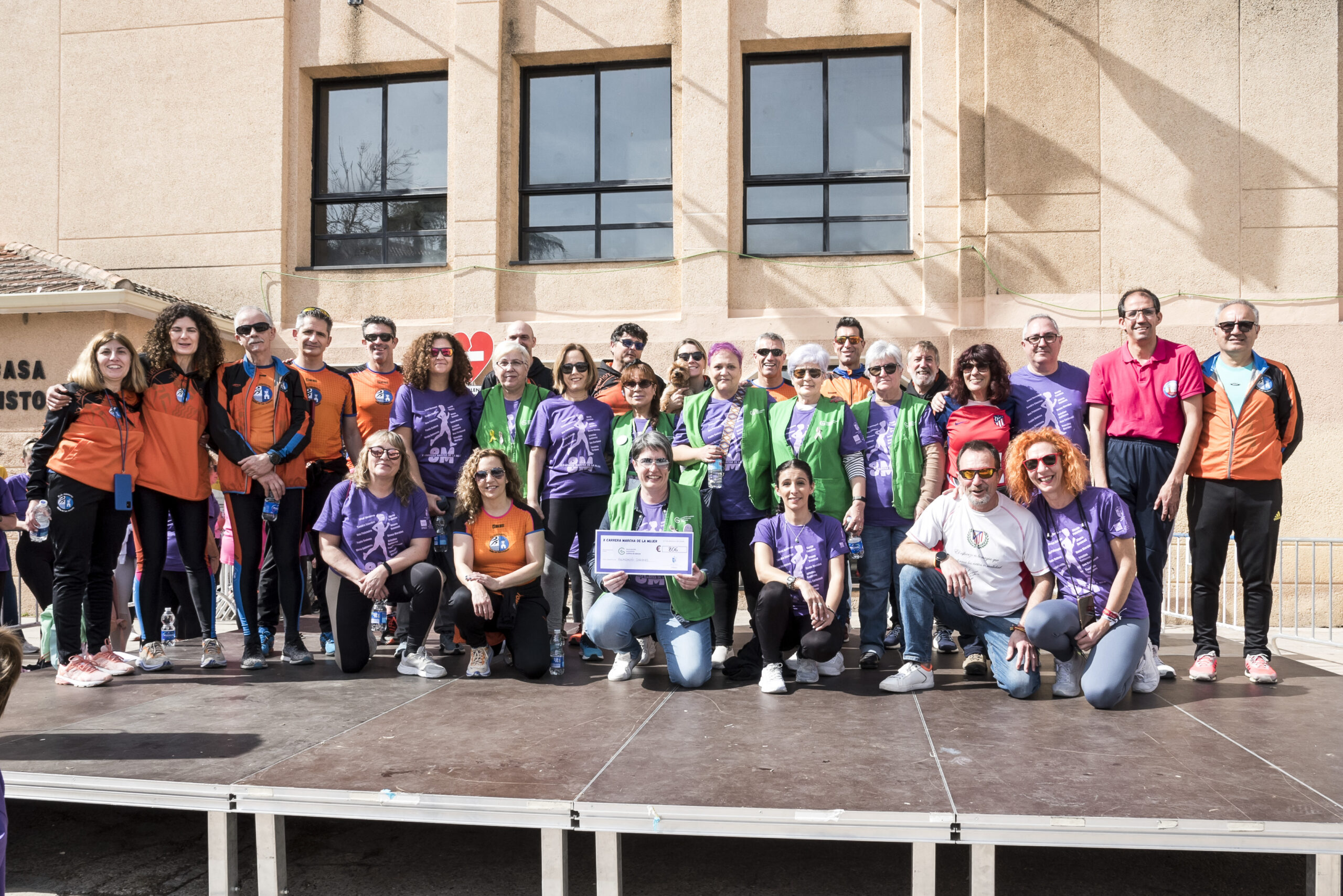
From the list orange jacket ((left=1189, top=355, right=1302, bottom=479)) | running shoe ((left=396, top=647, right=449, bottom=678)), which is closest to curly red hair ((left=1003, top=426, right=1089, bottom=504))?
orange jacket ((left=1189, top=355, right=1302, bottom=479))

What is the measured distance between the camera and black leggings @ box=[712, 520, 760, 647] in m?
5.47

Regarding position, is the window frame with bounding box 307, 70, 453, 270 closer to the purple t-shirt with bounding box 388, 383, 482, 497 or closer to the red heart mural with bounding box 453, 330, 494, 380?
the red heart mural with bounding box 453, 330, 494, 380

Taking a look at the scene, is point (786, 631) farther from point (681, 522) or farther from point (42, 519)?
point (42, 519)

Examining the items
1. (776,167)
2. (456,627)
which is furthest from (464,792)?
(776,167)

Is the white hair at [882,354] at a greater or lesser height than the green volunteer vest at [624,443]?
greater

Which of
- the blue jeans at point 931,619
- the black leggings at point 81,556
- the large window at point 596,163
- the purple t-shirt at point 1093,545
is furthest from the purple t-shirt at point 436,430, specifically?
the large window at point 596,163

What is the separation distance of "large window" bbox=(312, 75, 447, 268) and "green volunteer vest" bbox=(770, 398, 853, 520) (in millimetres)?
6731

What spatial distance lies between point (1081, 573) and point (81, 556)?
515cm

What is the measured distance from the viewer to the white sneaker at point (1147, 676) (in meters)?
4.83

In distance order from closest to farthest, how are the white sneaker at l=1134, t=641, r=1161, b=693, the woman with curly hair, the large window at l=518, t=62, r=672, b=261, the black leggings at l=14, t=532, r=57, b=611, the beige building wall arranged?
the woman with curly hair < the white sneaker at l=1134, t=641, r=1161, b=693 < the black leggings at l=14, t=532, r=57, b=611 < the beige building wall < the large window at l=518, t=62, r=672, b=261

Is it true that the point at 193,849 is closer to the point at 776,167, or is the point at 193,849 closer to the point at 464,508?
the point at 464,508

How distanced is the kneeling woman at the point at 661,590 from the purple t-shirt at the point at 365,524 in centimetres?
116

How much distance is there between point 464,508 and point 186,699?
1.66 meters

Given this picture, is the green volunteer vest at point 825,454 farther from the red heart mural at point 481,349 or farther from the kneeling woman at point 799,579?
the red heart mural at point 481,349
